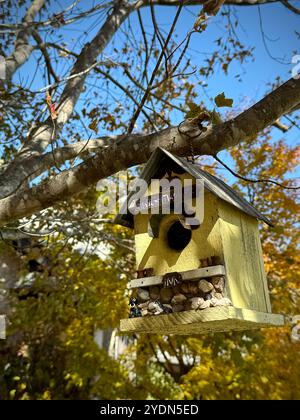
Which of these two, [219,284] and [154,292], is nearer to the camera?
[219,284]

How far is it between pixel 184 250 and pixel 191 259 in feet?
0.26

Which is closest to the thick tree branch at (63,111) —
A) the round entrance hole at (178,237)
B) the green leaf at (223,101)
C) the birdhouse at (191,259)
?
the birdhouse at (191,259)

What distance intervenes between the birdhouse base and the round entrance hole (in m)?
0.45

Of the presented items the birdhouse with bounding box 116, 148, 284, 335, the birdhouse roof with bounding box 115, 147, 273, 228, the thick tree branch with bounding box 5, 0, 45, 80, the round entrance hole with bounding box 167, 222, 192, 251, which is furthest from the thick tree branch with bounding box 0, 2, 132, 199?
the round entrance hole with bounding box 167, 222, 192, 251

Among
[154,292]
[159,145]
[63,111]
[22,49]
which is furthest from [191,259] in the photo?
[22,49]

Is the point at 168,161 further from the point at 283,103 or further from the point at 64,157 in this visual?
the point at 64,157

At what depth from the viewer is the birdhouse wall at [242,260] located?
8.18ft

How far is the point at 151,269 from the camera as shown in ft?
8.95

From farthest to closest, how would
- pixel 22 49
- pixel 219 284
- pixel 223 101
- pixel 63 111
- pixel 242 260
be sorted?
pixel 22 49 → pixel 63 111 → pixel 242 260 → pixel 219 284 → pixel 223 101

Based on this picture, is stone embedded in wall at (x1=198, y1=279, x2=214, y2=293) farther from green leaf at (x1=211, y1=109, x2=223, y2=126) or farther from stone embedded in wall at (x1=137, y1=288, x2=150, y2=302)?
green leaf at (x1=211, y1=109, x2=223, y2=126)

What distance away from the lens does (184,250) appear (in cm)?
260

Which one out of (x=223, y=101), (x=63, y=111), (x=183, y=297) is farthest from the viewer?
(x=63, y=111)

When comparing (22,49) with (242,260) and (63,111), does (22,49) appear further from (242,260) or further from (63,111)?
(242,260)
